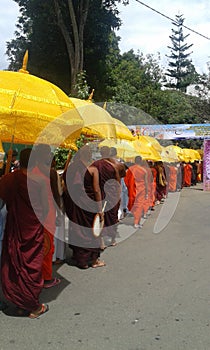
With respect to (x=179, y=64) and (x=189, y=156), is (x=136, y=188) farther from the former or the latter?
(x=179, y=64)

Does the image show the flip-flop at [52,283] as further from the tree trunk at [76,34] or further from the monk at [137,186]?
the tree trunk at [76,34]

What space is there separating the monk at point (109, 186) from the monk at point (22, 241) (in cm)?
239

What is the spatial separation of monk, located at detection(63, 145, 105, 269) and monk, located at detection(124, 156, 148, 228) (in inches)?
136

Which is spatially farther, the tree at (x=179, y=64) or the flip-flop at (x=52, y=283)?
the tree at (x=179, y=64)

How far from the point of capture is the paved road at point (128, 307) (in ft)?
11.1

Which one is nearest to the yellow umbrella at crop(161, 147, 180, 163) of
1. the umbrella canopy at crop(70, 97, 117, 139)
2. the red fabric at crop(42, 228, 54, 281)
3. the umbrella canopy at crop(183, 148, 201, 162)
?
the umbrella canopy at crop(183, 148, 201, 162)

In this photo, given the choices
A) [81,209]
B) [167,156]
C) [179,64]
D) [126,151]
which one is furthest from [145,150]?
[179,64]

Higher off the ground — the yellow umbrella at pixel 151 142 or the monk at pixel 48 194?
the yellow umbrella at pixel 151 142

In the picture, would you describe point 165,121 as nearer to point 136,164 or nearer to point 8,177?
point 136,164

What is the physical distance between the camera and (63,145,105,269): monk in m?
5.49

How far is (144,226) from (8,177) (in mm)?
5654

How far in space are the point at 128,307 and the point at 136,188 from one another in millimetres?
5226

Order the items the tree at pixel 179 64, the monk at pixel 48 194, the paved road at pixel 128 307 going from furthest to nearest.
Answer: the tree at pixel 179 64
the monk at pixel 48 194
the paved road at pixel 128 307

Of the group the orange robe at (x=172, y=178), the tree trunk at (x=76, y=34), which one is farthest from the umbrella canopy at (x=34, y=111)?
the orange robe at (x=172, y=178)
